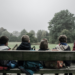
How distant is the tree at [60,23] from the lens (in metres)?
26.2

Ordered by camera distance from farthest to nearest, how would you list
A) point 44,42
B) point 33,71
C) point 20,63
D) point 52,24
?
point 52,24 → point 44,42 → point 20,63 → point 33,71

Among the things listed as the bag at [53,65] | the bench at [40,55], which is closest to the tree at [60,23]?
the bag at [53,65]

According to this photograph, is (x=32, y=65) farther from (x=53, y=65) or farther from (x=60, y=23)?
(x=60, y=23)

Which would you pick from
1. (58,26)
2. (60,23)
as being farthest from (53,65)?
(60,23)

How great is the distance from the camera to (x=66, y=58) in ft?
4.94

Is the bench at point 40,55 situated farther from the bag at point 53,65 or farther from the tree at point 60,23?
the tree at point 60,23

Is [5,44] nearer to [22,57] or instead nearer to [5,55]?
[5,55]

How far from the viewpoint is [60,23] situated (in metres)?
28.3

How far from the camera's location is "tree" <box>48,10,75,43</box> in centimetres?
2620

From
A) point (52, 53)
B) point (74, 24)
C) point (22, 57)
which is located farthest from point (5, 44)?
point (74, 24)

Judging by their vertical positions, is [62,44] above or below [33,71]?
above

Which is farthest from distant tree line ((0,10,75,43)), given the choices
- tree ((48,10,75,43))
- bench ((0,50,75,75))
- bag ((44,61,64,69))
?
bench ((0,50,75,75))

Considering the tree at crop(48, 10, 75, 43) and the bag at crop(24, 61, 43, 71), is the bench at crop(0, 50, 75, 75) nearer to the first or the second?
the bag at crop(24, 61, 43, 71)

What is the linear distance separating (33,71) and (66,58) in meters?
0.58
